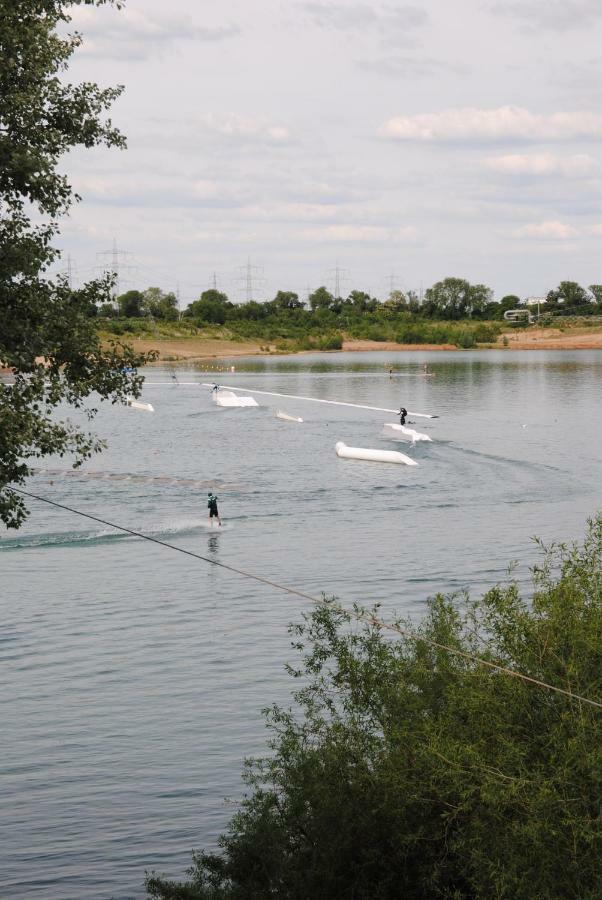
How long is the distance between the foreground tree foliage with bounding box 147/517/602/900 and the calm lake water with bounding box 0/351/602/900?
6.56m

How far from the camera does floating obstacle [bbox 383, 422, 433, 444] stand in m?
104

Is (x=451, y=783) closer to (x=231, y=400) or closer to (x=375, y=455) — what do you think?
(x=375, y=455)

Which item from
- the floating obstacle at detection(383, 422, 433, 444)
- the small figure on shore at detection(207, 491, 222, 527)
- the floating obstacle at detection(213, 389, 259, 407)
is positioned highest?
the floating obstacle at detection(213, 389, 259, 407)

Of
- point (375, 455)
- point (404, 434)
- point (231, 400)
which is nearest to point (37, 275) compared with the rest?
point (375, 455)

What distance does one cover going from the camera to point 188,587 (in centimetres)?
5338

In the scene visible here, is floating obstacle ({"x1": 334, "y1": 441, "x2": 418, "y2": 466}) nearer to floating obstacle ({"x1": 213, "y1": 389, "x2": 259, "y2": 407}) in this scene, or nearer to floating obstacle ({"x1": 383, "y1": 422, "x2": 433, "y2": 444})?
floating obstacle ({"x1": 383, "y1": 422, "x2": 433, "y2": 444})

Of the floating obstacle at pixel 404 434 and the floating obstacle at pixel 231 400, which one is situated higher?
the floating obstacle at pixel 231 400

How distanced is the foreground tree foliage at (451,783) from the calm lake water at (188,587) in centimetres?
656

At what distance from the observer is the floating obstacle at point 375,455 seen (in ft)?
303

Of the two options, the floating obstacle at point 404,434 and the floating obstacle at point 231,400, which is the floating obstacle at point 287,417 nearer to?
the floating obstacle at point 231,400

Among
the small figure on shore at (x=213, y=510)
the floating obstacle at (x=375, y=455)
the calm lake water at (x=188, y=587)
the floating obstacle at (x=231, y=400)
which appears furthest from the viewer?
the floating obstacle at (x=231, y=400)

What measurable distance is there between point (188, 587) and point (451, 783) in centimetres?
3511

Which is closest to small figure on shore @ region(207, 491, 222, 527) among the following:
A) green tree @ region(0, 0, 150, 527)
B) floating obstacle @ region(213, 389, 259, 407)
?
green tree @ region(0, 0, 150, 527)

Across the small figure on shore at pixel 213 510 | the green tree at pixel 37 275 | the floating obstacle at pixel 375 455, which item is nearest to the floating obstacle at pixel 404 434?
the floating obstacle at pixel 375 455
